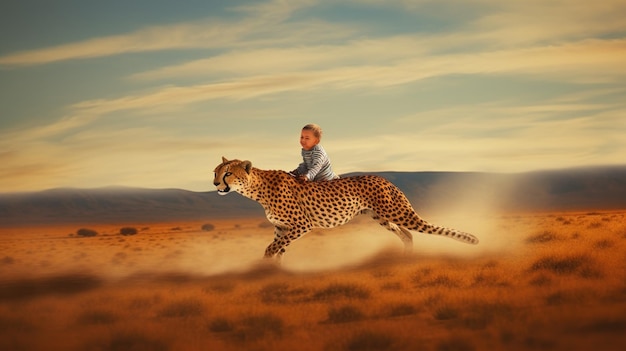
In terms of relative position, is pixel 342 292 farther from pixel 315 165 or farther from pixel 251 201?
pixel 251 201

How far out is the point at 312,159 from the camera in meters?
14.0

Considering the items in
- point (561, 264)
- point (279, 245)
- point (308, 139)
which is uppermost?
point (308, 139)

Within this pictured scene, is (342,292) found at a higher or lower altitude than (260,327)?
higher

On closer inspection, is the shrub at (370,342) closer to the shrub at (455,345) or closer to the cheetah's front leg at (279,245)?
the shrub at (455,345)

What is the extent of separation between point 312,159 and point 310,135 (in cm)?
56

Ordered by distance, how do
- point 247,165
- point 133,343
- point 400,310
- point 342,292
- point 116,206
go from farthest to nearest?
point 116,206 < point 247,165 < point 342,292 < point 400,310 < point 133,343

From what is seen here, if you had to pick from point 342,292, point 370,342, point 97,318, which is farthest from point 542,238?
point 97,318

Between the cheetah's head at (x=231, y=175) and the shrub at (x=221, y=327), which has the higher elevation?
the cheetah's head at (x=231, y=175)

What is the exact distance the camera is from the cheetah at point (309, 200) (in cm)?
1399

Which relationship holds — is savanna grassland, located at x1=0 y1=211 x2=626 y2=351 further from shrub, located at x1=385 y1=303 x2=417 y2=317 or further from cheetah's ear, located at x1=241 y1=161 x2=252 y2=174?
cheetah's ear, located at x1=241 y1=161 x2=252 y2=174

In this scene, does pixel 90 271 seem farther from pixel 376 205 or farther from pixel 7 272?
pixel 376 205

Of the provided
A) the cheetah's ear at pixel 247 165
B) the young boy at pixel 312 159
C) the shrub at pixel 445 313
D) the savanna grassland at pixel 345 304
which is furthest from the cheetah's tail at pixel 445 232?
the shrub at pixel 445 313

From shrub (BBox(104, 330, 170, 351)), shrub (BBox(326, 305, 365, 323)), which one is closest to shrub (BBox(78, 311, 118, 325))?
shrub (BBox(104, 330, 170, 351))

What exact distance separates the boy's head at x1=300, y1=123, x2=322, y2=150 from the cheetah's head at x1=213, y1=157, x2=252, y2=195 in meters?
1.08
